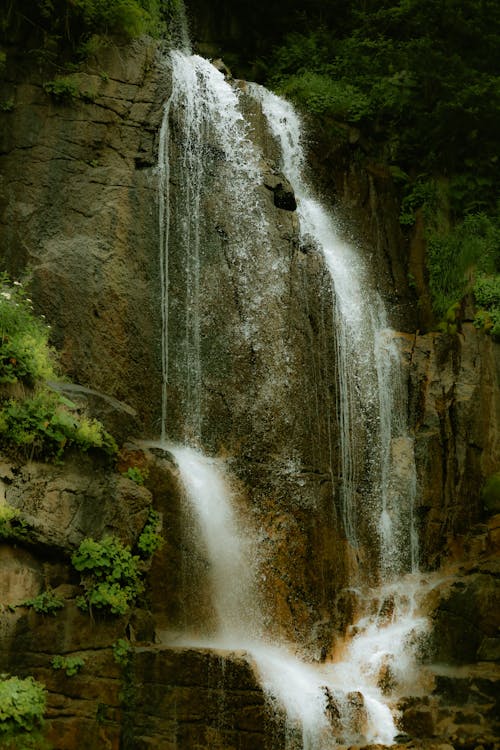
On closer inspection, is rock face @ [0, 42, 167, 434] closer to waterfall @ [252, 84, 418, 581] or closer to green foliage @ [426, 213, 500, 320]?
waterfall @ [252, 84, 418, 581]

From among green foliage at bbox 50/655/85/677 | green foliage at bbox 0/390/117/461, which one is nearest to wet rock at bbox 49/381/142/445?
green foliage at bbox 0/390/117/461

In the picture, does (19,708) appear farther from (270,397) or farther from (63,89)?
(63,89)

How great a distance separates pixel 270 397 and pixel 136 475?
3.02m

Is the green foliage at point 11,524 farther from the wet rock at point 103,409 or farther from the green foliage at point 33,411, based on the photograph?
the wet rock at point 103,409

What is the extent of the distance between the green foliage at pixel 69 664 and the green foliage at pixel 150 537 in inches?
63.2

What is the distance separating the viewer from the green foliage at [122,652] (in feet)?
27.0

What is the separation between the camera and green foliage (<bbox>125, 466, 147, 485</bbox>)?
9.75 metres

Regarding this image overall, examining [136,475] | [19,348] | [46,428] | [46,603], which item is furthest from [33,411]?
[46,603]

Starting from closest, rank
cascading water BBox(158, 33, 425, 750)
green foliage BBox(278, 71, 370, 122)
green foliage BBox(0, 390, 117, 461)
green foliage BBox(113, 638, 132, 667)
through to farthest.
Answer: green foliage BBox(113, 638, 132, 667)
green foliage BBox(0, 390, 117, 461)
cascading water BBox(158, 33, 425, 750)
green foliage BBox(278, 71, 370, 122)

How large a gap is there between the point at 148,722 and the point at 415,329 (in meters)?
9.23

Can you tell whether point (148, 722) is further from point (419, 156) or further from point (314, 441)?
point (419, 156)

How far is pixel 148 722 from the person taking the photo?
8.12 meters

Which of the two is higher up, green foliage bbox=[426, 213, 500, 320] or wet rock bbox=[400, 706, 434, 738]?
green foliage bbox=[426, 213, 500, 320]

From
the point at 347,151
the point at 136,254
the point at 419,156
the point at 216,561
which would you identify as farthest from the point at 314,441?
the point at 419,156
